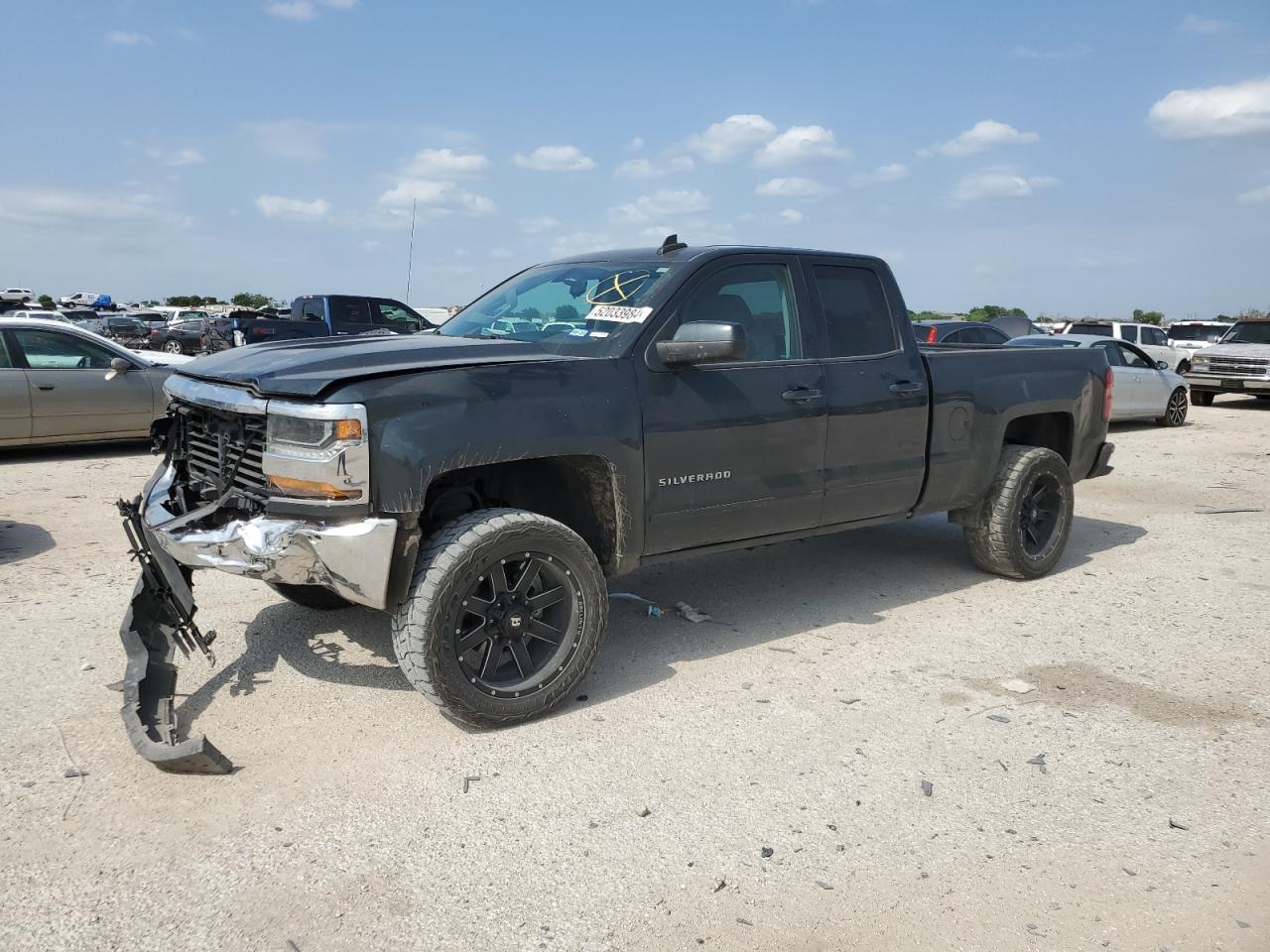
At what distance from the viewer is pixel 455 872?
2951 millimetres

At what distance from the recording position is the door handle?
472 cm

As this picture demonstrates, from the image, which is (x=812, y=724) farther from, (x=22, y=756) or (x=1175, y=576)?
(x=1175, y=576)

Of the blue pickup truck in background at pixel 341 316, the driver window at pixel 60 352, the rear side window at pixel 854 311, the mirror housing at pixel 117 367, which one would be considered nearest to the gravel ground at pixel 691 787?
the rear side window at pixel 854 311

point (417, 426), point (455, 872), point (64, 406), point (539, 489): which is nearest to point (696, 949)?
point (455, 872)

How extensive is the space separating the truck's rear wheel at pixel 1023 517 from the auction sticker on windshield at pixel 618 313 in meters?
2.78

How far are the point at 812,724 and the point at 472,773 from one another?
140 centimetres

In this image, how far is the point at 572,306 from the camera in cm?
470

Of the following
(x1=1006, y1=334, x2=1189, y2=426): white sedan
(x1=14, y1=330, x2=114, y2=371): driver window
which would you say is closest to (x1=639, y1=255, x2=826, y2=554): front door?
(x1=14, y1=330, x2=114, y2=371): driver window

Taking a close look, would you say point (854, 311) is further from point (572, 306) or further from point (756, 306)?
point (572, 306)

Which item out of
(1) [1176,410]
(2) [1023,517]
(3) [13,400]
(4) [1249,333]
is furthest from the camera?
(4) [1249,333]

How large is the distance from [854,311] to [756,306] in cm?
70

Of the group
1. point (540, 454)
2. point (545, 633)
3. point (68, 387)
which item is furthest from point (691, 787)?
point (68, 387)

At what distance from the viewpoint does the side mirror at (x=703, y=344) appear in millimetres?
4145

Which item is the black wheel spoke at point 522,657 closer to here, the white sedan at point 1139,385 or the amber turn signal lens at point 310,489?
the amber turn signal lens at point 310,489
